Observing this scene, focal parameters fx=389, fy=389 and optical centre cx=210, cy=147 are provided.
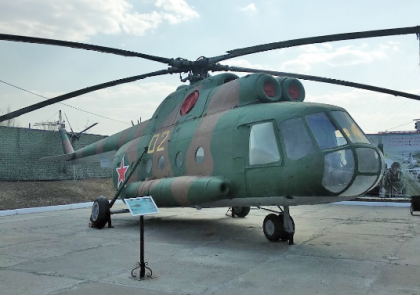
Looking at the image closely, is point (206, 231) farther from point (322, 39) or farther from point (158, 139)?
point (322, 39)

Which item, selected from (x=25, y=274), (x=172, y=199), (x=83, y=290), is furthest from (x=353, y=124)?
(x=25, y=274)

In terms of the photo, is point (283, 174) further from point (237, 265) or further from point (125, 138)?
point (125, 138)

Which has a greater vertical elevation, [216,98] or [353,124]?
[216,98]

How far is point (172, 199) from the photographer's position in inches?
361

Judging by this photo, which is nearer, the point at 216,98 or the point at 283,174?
the point at 283,174

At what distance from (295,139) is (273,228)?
86.3 inches

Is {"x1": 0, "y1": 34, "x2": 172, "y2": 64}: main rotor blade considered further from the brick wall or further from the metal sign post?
the brick wall

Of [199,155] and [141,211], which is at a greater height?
[199,155]

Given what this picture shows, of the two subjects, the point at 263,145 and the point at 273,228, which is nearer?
the point at 263,145

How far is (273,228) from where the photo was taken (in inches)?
323

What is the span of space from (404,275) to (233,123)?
4.25m

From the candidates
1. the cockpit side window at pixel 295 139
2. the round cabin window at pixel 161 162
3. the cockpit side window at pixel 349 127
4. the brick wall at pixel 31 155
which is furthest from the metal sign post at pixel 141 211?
the brick wall at pixel 31 155

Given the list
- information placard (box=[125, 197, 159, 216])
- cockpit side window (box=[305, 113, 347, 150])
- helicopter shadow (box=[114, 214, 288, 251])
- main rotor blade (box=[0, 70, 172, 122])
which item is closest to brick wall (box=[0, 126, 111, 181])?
helicopter shadow (box=[114, 214, 288, 251])

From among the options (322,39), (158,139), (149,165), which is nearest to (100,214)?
(149,165)
